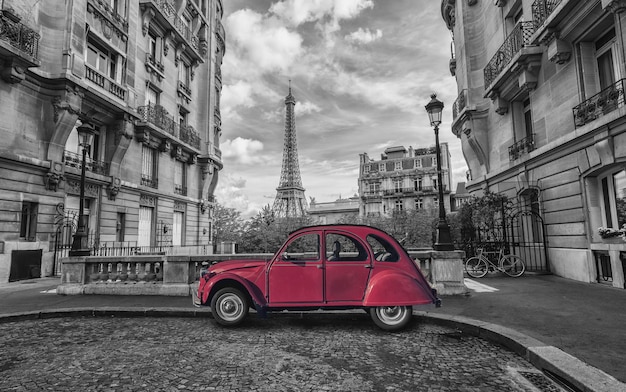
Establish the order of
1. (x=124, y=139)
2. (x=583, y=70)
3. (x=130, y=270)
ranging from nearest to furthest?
(x=130, y=270)
(x=583, y=70)
(x=124, y=139)

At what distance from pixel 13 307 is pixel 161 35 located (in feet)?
60.6

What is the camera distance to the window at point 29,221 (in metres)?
12.3

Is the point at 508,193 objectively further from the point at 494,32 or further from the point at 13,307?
the point at 13,307

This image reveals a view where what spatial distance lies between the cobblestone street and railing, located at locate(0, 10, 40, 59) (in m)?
10.8

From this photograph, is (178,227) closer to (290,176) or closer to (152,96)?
(152,96)

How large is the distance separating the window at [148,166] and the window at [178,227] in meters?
2.96

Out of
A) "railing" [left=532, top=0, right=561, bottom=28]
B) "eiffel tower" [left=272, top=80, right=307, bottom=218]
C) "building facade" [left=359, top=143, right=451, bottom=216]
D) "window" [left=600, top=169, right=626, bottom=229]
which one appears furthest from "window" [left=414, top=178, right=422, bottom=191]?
"window" [left=600, top=169, right=626, bottom=229]

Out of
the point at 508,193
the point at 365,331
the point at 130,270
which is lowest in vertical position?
the point at 365,331

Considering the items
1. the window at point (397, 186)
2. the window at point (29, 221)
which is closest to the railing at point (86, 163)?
the window at point (29, 221)

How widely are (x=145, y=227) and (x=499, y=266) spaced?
17.6m

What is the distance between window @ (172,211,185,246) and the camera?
21925 mm

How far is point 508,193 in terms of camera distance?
14.0m

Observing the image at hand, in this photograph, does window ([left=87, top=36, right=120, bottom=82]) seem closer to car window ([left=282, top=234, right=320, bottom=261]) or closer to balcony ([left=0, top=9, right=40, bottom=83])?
balcony ([left=0, top=9, right=40, bottom=83])

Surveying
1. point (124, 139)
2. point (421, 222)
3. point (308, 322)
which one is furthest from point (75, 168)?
point (421, 222)
